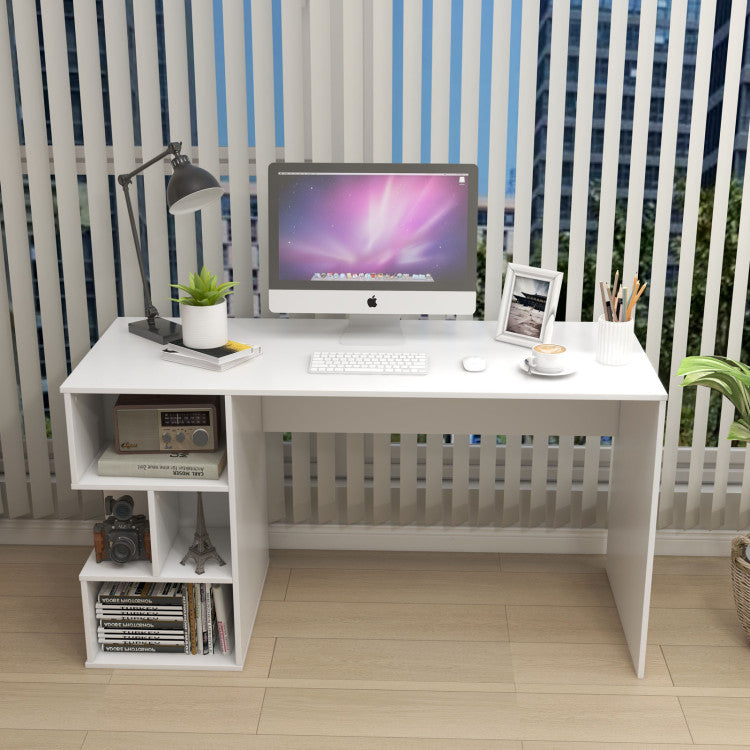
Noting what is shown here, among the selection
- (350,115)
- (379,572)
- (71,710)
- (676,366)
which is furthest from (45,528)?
(676,366)

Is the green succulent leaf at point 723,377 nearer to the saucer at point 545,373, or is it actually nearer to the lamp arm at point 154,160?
the saucer at point 545,373

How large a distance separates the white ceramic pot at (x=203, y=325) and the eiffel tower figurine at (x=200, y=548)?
1.34ft

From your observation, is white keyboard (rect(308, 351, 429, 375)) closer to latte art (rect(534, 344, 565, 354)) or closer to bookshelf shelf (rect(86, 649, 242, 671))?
latte art (rect(534, 344, 565, 354))

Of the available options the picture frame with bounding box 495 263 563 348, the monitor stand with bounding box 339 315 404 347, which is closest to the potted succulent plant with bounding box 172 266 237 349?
the monitor stand with bounding box 339 315 404 347

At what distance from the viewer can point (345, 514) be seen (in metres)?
3.21

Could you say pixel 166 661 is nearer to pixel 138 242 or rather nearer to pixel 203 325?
pixel 203 325

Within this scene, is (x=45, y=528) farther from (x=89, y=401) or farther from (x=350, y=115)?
(x=350, y=115)

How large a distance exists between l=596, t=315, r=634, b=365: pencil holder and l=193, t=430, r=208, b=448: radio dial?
105cm

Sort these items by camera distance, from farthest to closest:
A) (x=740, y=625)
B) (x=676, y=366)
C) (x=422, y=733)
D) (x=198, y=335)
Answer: (x=676, y=366), (x=740, y=625), (x=198, y=335), (x=422, y=733)

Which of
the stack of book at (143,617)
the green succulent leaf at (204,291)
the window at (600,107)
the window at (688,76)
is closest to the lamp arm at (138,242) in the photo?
the green succulent leaf at (204,291)

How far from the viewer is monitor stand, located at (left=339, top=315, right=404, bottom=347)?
268cm

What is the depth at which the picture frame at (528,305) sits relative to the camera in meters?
2.65

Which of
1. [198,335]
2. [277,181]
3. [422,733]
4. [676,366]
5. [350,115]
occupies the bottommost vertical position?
[422,733]

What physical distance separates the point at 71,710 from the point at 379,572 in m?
1.03
